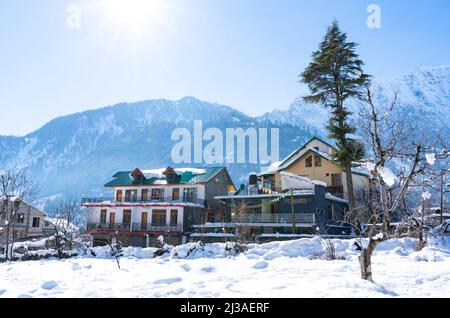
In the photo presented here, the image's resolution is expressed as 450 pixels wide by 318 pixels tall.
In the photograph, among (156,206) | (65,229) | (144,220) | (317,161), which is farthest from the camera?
(317,161)

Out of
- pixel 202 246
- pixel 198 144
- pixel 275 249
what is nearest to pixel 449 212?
pixel 275 249

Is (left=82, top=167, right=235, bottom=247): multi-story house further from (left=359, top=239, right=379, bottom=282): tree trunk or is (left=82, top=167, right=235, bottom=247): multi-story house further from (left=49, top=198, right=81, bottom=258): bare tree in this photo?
(left=359, top=239, right=379, bottom=282): tree trunk

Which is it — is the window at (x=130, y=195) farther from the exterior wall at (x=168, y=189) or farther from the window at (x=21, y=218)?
the window at (x=21, y=218)

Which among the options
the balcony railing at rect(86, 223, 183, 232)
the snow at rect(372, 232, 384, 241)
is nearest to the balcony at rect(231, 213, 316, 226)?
the balcony railing at rect(86, 223, 183, 232)

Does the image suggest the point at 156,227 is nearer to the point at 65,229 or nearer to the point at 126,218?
the point at 126,218

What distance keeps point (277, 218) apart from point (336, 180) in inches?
429

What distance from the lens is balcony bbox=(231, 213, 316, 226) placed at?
27.9 m

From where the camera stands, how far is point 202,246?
18516 mm

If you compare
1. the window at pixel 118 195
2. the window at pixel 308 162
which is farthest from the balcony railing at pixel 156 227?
the window at pixel 308 162

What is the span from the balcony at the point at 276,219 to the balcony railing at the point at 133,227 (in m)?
8.27

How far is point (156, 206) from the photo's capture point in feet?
119

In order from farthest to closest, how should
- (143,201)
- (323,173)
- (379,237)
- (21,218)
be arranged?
(21,218), (143,201), (323,173), (379,237)

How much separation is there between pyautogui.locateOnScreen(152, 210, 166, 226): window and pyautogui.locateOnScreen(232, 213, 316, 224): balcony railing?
9696 mm

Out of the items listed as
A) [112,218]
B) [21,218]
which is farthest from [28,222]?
[112,218]
